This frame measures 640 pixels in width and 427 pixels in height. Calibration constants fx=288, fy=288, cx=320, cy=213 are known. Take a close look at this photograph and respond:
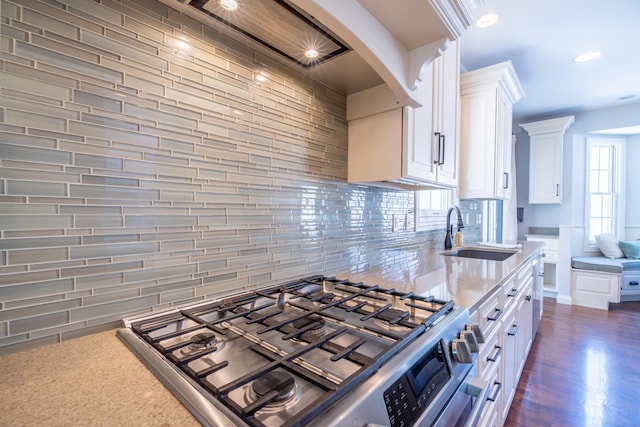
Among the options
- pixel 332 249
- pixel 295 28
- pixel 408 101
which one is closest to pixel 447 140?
pixel 408 101

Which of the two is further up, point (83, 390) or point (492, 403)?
point (83, 390)

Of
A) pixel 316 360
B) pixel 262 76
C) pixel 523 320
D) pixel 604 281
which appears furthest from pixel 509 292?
pixel 604 281

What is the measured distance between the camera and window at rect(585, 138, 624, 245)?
13.4 ft

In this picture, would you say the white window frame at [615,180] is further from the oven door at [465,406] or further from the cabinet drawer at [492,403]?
the oven door at [465,406]

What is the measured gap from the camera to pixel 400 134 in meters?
1.24

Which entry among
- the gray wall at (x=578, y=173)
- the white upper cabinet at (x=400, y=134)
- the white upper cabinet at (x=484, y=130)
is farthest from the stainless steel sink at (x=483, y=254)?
Answer: the gray wall at (x=578, y=173)

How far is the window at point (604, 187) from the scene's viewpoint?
4.09m

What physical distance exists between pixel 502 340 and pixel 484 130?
5.85 feet

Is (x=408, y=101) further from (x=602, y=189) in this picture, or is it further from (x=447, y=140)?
(x=602, y=189)

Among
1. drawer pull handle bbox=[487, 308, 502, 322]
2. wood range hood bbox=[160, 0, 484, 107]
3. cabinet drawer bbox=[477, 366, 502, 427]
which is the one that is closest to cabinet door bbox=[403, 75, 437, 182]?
wood range hood bbox=[160, 0, 484, 107]

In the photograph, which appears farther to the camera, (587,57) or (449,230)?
(587,57)

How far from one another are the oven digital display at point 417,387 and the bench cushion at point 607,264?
4.24 meters

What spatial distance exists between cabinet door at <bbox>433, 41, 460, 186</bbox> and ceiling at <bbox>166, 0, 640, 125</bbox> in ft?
1.06

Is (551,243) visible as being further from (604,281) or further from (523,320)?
(523,320)
